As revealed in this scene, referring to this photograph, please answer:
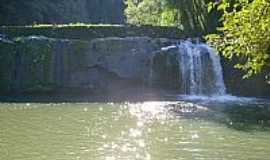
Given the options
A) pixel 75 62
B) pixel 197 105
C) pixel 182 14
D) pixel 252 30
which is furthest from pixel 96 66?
pixel 252 30

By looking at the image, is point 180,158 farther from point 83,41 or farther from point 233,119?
point 83,41

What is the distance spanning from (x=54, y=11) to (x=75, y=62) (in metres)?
23.6

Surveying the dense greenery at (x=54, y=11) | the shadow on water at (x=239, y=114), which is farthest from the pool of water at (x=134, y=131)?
the dense greenery at (x=54, y=11)

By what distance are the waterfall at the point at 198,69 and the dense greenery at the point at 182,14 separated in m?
2.39

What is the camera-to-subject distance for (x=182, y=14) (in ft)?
128

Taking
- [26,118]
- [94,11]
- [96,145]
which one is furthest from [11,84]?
[94,11]

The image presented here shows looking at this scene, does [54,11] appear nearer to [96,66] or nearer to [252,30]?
[96,66]

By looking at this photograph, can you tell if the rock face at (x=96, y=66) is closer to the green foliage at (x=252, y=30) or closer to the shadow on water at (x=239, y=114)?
the shadow on water at (x=239, y=114)

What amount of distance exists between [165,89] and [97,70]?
3529mm

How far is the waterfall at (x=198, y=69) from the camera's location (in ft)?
96.1

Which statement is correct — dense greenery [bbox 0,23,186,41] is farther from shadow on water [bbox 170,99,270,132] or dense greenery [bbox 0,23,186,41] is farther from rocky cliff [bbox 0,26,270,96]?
shadow on water [bbox 170,99,270,132]

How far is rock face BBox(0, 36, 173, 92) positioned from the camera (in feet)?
95.3

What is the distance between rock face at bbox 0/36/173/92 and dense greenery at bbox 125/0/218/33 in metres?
4.54

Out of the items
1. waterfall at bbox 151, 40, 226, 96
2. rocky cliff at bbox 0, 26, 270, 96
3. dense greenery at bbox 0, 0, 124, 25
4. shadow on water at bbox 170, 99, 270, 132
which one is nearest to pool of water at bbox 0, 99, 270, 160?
shadow on water at bbox 170, 99, 270, 132
